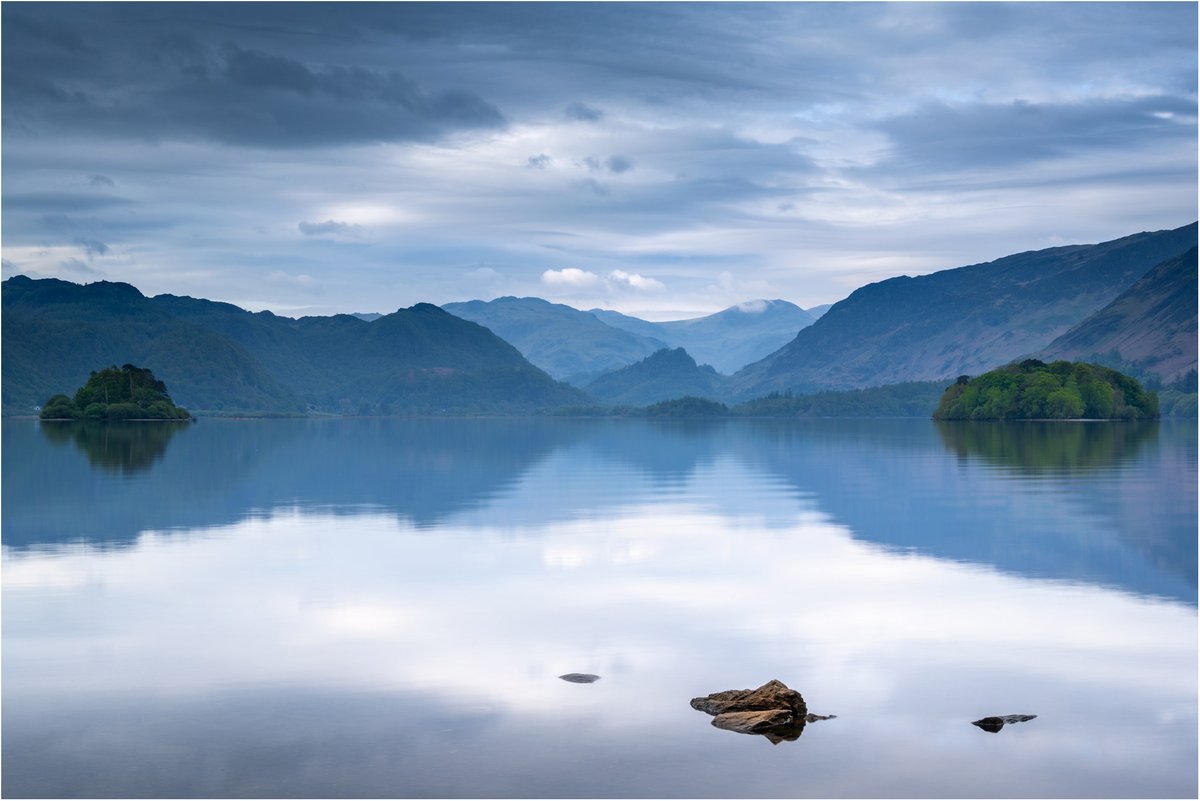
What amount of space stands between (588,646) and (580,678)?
360cm

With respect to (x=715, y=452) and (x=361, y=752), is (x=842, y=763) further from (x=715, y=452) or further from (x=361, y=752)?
(x=715, y=452)

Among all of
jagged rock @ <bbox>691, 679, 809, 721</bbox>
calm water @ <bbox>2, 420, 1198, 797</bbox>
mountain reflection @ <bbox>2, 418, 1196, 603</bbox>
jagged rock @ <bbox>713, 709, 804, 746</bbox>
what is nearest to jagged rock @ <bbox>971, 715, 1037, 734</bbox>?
calm water @ <bbox>2, 420, 1198, 797</bbox>

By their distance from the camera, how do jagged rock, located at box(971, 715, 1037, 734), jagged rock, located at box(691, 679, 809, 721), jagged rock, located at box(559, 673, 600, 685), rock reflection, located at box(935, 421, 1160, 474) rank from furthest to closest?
1. rock reflection, located at box(935, 421, 1160, 474)
2. jagged rock, located at box(559, 673, 600, 685)
3. jagged rock, located at box(691, 679, 809, 721)
4. jagged rock, located at box(971, 715, 1037, 734)

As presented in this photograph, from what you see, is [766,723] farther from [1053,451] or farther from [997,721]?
[1053,451]

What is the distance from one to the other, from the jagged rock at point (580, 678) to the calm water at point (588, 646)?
0.74 m

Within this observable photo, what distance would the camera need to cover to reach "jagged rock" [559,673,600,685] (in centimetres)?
2855

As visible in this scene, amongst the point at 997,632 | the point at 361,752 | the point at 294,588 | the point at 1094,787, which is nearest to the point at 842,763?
the point at 1094,787

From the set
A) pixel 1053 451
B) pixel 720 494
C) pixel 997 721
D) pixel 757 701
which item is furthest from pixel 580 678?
pixel 1053 451

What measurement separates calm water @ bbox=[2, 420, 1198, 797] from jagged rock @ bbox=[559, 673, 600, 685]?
742mm

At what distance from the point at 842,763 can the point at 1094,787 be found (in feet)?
14.2

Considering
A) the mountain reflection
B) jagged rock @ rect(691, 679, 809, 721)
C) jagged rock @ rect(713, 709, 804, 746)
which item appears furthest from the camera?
the mountain reflection

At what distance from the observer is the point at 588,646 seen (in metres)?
32.4

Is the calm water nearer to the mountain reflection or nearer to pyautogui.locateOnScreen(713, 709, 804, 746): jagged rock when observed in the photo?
pyautogui.locateOnScreen(713, 709, 804, 746): jagged rock

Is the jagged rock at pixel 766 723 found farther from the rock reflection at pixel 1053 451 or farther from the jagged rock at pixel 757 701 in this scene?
the rock reflection at pixel 1053 451
